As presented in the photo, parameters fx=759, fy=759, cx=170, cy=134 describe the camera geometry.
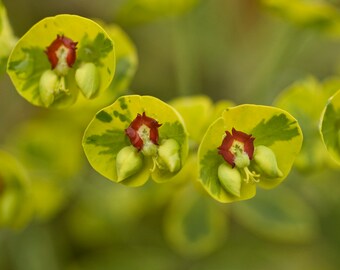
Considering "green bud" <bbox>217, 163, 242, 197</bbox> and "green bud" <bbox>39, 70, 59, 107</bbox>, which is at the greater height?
"green bud" <bbox>39, 70, 59, 107</bbox>

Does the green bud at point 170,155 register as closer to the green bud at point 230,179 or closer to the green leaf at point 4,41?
the green bud at point 230,179

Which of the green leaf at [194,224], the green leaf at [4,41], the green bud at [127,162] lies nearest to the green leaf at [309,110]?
the green bud at [127,162]

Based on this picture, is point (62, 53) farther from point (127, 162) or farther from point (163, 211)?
point (163, 211)

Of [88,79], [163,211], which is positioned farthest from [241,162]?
[163,211]

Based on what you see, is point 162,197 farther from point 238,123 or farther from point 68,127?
point 238,123

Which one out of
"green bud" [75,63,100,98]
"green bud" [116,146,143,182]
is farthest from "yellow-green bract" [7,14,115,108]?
"green bud" [116,146,143,182]

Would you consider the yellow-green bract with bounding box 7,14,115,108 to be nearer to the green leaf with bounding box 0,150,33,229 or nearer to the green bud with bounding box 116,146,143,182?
the green bud with bounding box 116,146,143,182
